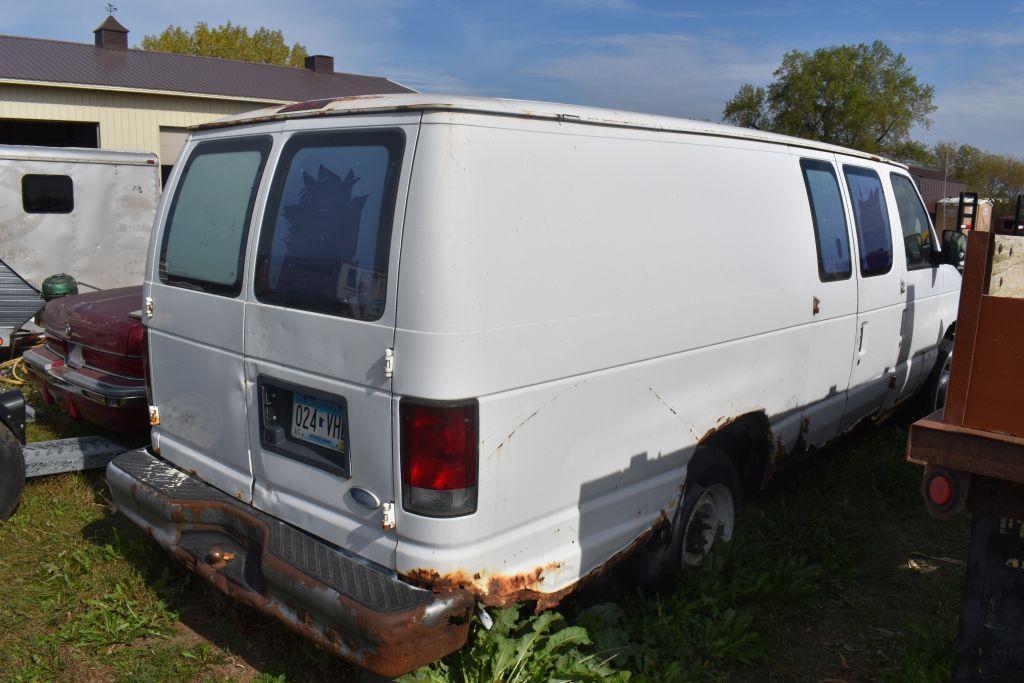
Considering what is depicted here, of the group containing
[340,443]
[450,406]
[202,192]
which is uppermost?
[202,192]

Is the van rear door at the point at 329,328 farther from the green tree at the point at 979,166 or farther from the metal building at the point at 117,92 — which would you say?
the green tree at the point at 979,166

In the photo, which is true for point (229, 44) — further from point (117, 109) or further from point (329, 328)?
point (329, 328)

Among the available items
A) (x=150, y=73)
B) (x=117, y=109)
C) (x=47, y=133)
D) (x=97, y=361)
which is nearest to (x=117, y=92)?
(x=117, y=109)

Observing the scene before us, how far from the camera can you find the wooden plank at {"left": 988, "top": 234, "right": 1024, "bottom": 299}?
8.33ft

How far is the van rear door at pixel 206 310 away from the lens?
139 inches

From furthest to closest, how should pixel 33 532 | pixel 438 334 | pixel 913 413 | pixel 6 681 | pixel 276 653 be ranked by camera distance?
pixel 913 413 → pixel 33 532 → pixel 276 653 → pixel 6 681 → pixel 438 334

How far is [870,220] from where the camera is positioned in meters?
5.25

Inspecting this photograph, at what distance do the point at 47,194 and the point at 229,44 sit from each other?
1816 inches

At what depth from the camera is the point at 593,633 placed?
140 inches

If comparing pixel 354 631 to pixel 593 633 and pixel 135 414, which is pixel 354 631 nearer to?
pixel 593 633

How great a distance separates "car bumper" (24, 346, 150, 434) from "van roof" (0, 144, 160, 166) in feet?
17.7

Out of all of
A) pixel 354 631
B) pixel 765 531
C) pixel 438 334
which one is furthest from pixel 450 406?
pixel 765 531

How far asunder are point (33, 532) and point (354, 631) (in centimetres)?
302

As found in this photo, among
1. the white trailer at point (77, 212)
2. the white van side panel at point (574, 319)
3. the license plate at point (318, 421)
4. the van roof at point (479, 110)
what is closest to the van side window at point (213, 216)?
the van roof at point (479, 110)
